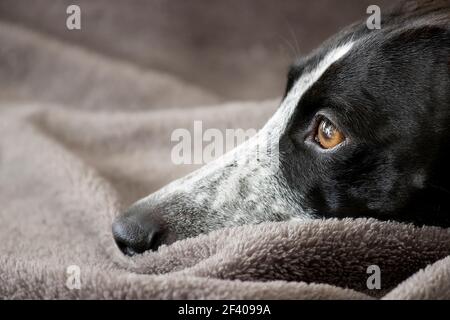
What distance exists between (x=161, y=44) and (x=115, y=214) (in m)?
1.41

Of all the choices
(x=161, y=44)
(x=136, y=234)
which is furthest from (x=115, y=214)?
(x=161, y=44)

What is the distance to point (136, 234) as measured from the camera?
1387 mm

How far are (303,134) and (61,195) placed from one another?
0.82m

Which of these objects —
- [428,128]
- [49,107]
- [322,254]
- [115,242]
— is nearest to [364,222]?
[322,254]

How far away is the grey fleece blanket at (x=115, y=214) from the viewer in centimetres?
106

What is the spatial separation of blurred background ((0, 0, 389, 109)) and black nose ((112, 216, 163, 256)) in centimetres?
136

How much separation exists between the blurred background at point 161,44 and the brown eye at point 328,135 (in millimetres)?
1369

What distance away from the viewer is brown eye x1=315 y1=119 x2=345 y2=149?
1.38 metres

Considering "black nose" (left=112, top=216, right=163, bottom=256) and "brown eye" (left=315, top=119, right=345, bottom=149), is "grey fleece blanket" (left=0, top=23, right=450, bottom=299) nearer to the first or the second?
"black nose" (left=112, top=216, right=163, bottom=256)

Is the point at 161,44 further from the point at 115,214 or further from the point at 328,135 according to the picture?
the point at 328,135

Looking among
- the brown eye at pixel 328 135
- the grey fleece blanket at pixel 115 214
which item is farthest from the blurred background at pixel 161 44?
the brown eye at pixel 328 135

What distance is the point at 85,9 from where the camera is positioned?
112 inches

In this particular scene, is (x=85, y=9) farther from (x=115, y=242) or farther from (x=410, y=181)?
(x=410, y=181)

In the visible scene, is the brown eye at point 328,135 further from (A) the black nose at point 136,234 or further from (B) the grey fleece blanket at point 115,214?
(A) the black nose at point 136,234
